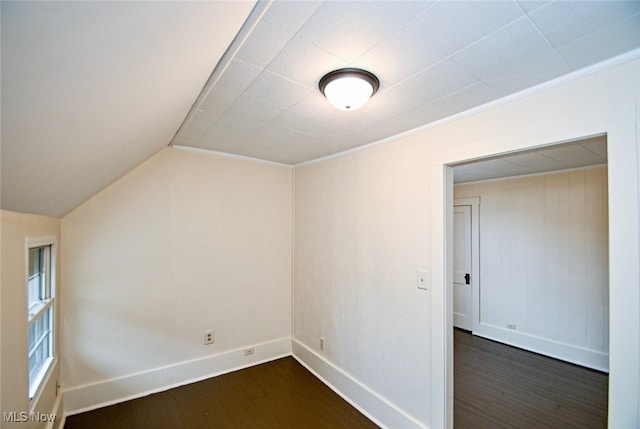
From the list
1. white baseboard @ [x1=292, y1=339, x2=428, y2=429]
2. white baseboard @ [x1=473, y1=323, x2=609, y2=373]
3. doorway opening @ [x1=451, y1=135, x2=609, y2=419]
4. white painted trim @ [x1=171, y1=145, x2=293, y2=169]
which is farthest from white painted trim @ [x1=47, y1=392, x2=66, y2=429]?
white baseboard @ [x1=473, y1=323, x2=609, y2=373]

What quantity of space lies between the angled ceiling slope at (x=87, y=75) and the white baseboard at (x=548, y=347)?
487cm

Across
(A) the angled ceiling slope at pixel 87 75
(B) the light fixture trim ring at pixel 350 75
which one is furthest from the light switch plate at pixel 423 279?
(A) the angled ceiling slope at pixel 87 75

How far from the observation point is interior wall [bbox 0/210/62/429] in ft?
4.20

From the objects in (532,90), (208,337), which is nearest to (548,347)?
(532,90)

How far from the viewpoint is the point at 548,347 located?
376 centimetres

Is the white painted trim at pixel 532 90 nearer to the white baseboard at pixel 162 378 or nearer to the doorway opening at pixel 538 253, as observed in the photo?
the doorway opening at pixel 538 253

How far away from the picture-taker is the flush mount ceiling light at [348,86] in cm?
146

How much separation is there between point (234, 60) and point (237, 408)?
2.76 metres

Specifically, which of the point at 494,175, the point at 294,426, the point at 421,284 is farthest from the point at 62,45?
the point at 494,175

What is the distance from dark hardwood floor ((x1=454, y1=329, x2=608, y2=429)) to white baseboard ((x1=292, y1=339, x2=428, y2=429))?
1.76ft

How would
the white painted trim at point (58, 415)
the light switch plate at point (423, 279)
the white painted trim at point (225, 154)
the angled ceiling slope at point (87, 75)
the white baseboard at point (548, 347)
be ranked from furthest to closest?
the white baseboard at point (548, 347), the white painted trim at point (225, 154), the light switch plate at point (423, 279), the white painted trim at point (58, 415), the angled ceiling slope at point (87, 75)

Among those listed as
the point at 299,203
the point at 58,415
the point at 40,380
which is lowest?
the point at 58,415

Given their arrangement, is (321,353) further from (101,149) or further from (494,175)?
(494,175)

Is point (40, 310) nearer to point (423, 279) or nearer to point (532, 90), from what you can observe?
point (423, 279)
